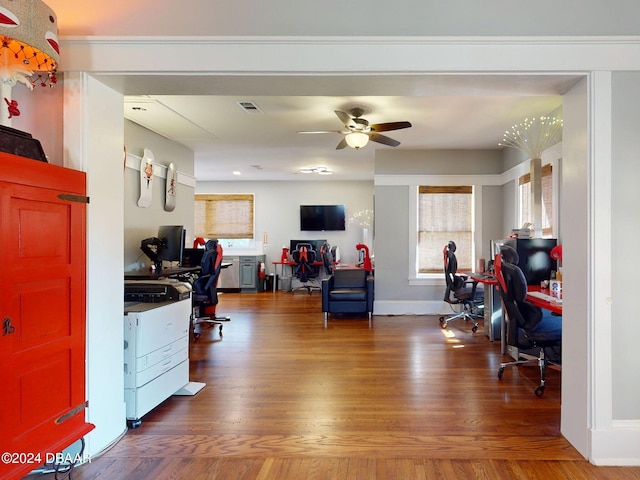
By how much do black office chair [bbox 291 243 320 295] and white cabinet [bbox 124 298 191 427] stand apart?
5.54 m

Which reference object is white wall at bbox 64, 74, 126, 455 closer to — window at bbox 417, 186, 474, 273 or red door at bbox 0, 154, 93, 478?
red door at bbox 0, 154, 93, 478

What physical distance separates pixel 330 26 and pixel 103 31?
4.31 ft

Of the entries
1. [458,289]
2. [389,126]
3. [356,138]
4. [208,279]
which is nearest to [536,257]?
[458,289]

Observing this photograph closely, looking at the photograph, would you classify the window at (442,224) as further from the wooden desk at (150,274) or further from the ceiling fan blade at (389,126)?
the wooden desk at (150,274)

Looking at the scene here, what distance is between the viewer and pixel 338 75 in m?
2.18

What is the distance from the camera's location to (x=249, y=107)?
424 cm

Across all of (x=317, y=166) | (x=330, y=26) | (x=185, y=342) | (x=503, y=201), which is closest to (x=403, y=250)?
(x=503, y=201)

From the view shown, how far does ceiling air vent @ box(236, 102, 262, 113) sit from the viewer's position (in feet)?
13.5

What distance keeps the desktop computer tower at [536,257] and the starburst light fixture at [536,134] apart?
1.05m

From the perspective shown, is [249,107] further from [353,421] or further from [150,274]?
[353,421]

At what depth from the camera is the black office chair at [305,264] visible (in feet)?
28.1

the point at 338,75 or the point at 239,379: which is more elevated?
the point at 338,75

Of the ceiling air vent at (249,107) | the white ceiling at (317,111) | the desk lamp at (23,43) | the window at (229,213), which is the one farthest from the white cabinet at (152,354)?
the window at (229,213)

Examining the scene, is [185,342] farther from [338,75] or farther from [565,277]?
[565,277]
